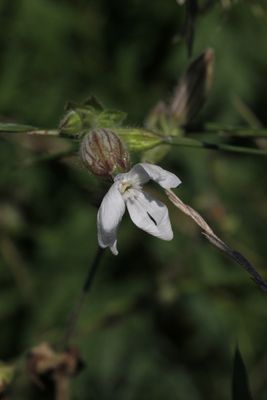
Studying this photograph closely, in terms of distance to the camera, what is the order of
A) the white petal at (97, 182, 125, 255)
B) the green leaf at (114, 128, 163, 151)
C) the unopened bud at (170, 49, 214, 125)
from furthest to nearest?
1. the unopened bud at (170, 49, 214, 125)
2. the green leaf at (114, 128, 163, 151)
3. the white petal at (97, 182, 125, 255)

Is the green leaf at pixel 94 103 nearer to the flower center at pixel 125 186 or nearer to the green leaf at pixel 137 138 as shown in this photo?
the green leaf at pixel 137 138

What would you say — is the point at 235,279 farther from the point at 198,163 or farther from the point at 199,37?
the point at 199,37

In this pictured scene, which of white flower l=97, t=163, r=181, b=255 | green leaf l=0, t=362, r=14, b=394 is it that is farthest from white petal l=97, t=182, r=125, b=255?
green leaf l=0, t=362, r=14, b=394

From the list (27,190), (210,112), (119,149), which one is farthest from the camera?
(210,112)

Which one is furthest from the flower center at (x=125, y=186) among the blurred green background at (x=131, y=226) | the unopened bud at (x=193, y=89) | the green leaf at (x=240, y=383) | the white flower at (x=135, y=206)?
the blurred green background at (x=131, y=226)

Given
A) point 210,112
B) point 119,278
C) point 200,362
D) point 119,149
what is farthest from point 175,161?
point 119,149

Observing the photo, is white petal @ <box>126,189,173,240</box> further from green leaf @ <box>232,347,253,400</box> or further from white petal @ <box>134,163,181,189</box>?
green leaf @ <box>232,347,253,400</box>
